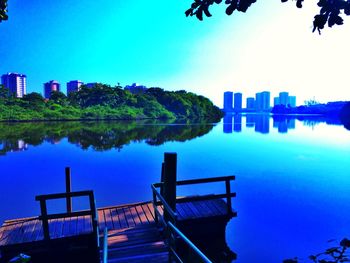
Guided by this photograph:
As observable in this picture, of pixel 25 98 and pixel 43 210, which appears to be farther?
pixel 25 98

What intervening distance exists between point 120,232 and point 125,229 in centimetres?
21

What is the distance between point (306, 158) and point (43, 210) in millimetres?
23240

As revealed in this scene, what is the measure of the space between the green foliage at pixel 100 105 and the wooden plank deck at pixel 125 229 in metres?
65.3

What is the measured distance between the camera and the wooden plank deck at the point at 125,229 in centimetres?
607

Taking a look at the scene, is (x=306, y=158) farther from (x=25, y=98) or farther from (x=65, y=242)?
(x=25, y=98)

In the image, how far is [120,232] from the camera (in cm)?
721

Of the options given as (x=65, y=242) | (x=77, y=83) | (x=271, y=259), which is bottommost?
(x=271, y=259)

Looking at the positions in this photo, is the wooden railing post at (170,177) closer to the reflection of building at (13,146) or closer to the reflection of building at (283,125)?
the reflection of building at (13,146)

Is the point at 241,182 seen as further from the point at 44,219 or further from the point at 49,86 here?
the point at 49,86

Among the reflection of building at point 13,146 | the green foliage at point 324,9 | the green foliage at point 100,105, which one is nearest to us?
the green foliage at point 324,9

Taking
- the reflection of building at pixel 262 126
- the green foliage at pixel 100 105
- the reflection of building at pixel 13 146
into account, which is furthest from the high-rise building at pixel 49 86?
the reflection of building at pixel 13 146

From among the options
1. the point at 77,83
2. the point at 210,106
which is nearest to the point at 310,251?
the point at 210,106

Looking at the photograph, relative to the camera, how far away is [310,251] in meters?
8.69

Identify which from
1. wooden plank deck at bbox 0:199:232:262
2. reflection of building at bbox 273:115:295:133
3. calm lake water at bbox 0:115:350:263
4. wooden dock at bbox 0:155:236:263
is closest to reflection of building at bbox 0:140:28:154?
calm lake water at bbox 0:115:350:263
